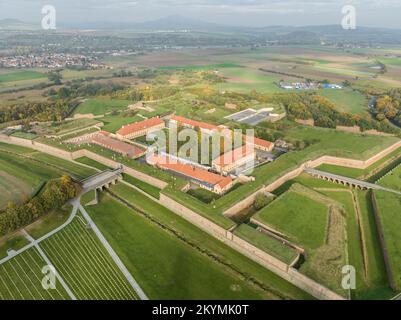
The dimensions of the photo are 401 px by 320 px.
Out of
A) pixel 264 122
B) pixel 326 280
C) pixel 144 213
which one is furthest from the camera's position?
pixel 264 122

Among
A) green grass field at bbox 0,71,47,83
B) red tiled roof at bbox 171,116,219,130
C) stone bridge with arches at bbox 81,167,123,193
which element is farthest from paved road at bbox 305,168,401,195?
green grass field at bbox 0,71,47,83

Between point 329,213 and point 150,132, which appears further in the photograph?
point 150,132

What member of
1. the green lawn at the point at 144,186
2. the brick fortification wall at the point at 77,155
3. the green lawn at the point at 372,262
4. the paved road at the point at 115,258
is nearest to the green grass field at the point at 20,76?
the brick fortification wall at the point at 77,155

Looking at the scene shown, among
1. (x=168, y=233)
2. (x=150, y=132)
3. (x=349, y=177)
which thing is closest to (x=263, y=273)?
(x=168, y=233)

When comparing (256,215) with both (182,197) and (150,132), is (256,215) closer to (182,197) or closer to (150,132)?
(182,197)

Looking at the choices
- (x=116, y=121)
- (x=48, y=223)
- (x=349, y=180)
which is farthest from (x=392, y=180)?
(x=116, y=121)

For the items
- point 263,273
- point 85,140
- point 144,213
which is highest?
point 85,140

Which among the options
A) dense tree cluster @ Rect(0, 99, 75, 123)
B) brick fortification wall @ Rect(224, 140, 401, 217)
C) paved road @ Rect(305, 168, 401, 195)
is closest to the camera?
brick fortification wall @ Rect(224, 140, 401, 217)

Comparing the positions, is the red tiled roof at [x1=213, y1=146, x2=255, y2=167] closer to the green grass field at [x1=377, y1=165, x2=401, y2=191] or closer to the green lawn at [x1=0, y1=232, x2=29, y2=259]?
the green grass field at [x1=377, y1=165, x2=401, y2=191]
